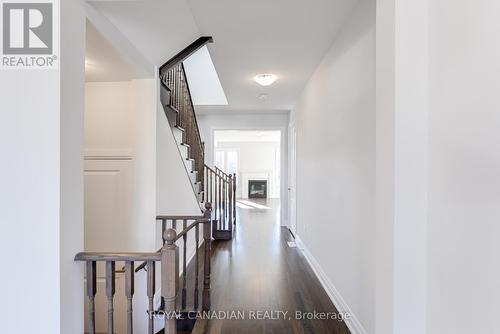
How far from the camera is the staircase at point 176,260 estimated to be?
139 centimetres

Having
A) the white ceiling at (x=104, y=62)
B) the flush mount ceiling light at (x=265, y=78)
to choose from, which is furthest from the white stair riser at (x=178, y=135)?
the flush mount ceiling light at (x=265, y=78)

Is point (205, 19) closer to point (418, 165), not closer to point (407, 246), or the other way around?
point (418, 165)

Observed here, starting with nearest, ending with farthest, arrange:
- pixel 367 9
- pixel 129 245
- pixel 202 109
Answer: pixel 367 9
pixel 129 245
pixel 202 109

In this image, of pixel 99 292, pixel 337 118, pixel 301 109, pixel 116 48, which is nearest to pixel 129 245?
pixel 99 292

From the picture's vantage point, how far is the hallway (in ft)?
7.33

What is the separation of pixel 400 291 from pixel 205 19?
239cm

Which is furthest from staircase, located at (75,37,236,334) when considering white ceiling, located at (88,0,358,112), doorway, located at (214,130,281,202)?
doorway, located at (214,130,281,202)

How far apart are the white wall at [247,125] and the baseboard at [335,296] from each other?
2.45 metres

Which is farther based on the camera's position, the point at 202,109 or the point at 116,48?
the point at 202,109

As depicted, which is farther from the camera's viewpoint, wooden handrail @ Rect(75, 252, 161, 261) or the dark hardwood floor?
the dark hardwood floor

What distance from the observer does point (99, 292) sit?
268 centimetres

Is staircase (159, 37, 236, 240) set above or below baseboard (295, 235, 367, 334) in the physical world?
above

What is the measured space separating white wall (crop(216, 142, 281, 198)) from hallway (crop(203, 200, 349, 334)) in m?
6.67
